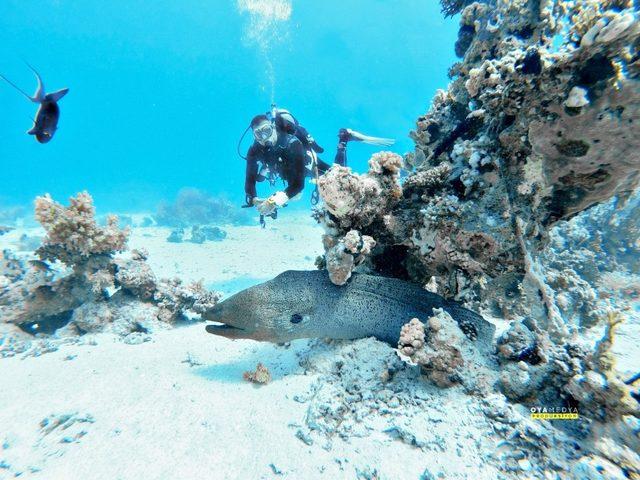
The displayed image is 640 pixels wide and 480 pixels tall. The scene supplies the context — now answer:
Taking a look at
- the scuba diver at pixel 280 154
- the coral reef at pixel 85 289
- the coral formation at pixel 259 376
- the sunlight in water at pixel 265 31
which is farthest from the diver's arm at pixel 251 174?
the sunlight in water at pixel 265 31

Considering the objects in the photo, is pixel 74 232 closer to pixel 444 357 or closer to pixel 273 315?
pixel 273 315

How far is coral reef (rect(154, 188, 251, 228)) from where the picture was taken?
22.4m

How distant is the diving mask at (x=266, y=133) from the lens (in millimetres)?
6016

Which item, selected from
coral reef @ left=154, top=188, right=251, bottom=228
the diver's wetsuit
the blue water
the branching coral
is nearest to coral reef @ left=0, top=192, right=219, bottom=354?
the branching coral

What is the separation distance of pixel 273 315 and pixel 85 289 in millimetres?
4102

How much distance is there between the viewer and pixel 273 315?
129 inches

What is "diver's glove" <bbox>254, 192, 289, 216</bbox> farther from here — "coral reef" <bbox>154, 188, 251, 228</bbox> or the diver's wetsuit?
"coral reef" <bbox>154, 188, 251, 228</bbox>

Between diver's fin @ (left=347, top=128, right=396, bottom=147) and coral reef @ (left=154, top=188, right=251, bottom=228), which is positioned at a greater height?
coral reef @ (left=154, top=188, right=251, bottom=228)

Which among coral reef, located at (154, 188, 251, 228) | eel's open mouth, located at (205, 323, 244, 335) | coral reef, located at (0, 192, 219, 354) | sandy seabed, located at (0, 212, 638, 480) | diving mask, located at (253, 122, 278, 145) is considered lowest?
sandy seabed, located at (0, 212, 638, 480)

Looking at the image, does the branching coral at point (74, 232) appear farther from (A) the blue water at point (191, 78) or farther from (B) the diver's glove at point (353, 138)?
(A) the blue water at point (191, 78)

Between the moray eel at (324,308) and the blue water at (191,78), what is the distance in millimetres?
74842

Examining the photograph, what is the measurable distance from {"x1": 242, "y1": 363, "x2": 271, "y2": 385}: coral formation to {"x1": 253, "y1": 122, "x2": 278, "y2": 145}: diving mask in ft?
14.8

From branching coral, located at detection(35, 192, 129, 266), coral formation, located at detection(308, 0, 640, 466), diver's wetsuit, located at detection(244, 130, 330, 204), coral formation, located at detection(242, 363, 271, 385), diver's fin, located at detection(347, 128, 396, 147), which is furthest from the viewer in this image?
diver's fin, located at detection(347, 128, 396, 147)

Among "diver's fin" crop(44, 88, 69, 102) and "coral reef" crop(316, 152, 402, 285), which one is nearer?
"coral reef" crop(316, 152, 402, 285)
